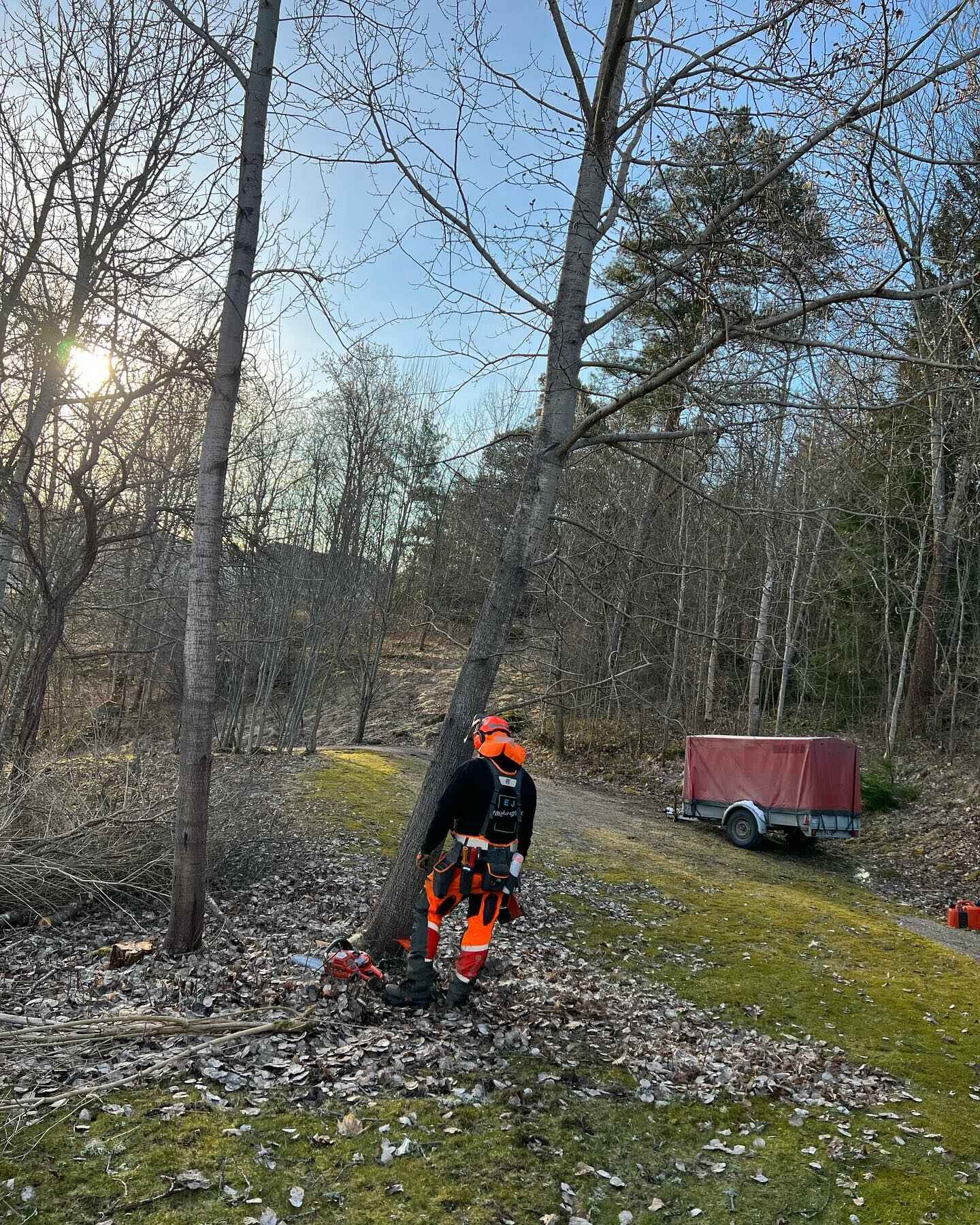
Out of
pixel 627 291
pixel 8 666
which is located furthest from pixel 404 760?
pixel 627 291

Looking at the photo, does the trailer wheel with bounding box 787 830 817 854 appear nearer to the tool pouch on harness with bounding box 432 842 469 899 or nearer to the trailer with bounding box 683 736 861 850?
the trailer with bounding box 683 736 861 850

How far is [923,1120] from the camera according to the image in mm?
5074

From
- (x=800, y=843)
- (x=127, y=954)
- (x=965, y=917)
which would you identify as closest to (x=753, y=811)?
(x=800, y=843)

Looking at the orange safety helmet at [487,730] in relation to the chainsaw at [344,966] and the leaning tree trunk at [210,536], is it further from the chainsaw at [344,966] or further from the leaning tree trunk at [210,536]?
the leaning tree trunk at [210,536]

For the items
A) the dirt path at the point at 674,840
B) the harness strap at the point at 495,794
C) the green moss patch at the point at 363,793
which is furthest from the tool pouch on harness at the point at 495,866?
the dirt path at the point at 674,840

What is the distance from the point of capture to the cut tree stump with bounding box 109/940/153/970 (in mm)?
6383

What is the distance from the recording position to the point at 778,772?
54.2ft

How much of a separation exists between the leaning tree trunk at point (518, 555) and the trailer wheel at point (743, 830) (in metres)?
11.8

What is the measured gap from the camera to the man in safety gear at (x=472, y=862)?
602 centimetres

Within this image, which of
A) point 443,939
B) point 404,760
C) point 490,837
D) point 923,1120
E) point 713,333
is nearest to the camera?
point 923,1120

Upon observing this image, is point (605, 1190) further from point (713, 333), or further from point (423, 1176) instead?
point (713, 333)

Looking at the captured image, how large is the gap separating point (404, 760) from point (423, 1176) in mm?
16744

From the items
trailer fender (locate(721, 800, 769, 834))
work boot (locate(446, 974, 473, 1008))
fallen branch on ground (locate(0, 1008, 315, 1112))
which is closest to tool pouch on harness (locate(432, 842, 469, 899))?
work boot (locate(446, 974, 473, 1008))

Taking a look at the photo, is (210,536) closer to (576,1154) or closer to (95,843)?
(95,843)
